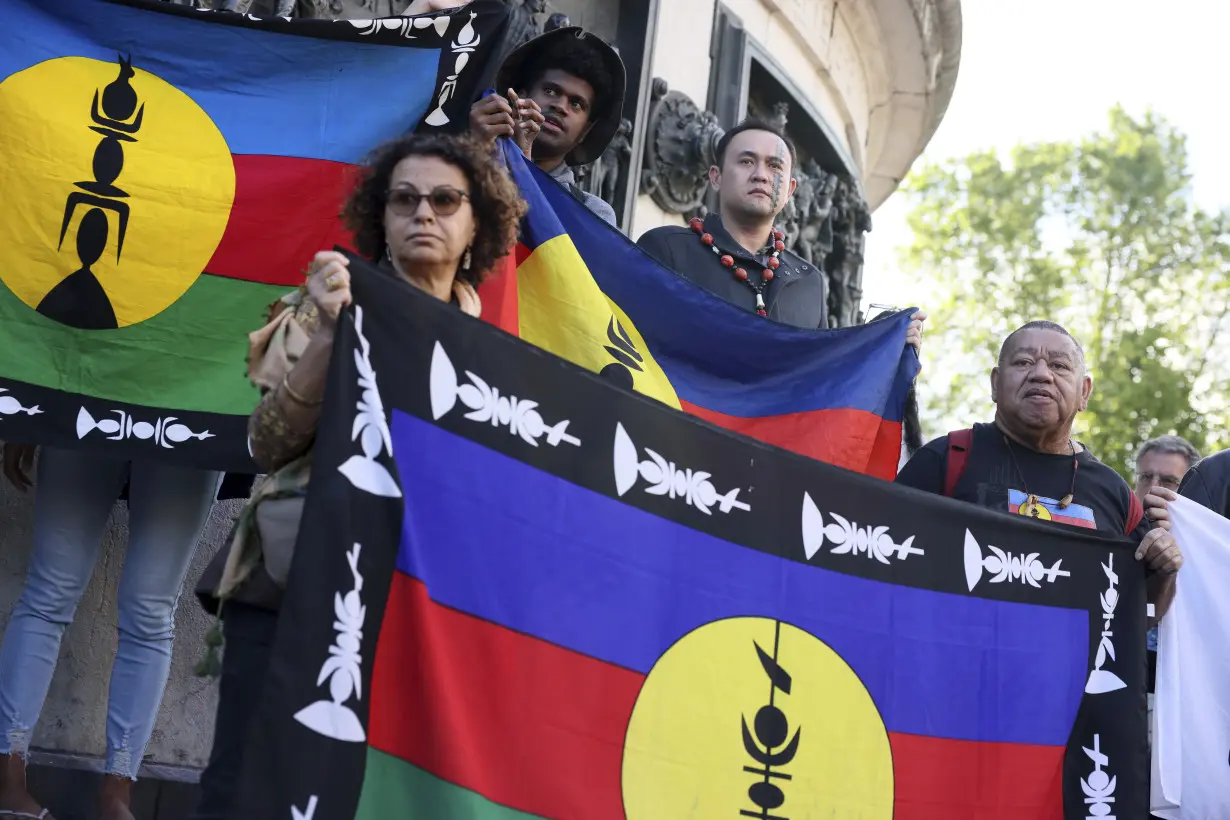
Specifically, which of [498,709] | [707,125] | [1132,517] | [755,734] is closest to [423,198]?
[498,709]

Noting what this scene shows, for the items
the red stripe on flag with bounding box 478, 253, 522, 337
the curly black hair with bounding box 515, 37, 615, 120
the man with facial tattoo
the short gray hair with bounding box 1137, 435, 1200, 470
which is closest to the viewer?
the red stripe on flag with bounding box 478, 253, 522, 337

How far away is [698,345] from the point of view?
5016mm

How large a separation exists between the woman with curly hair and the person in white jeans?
1.07m

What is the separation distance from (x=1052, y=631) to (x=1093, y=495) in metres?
0.55

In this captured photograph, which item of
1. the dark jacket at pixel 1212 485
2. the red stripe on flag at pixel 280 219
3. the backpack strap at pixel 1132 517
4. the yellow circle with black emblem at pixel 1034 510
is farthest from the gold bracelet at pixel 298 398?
the dark jacket at pixel 1212 485

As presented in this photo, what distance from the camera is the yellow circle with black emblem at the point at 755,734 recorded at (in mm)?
3398

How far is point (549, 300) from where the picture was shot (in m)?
4.64

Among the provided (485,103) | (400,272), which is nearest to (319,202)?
(485,103)

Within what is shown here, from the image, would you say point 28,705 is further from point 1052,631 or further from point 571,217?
point 1052,631

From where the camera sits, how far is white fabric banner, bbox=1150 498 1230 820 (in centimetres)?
450

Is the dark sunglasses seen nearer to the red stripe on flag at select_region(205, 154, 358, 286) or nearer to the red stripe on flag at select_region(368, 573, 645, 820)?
the red stripe on flag at select_region(368, 573, 645, 820)

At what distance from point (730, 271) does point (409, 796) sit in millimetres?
2751

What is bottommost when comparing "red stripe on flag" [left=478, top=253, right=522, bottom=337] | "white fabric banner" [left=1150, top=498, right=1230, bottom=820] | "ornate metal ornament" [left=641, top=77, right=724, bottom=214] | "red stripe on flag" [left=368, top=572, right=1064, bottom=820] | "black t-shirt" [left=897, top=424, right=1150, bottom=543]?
"red stripe on flag" [left=368, top=572, right=1064, bottom=820]

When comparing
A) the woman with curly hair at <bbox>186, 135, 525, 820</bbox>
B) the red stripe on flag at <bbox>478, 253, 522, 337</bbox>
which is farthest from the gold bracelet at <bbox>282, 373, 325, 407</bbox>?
the red stripe on flag at <bbox>478, 253, 522, 337</bbox>
